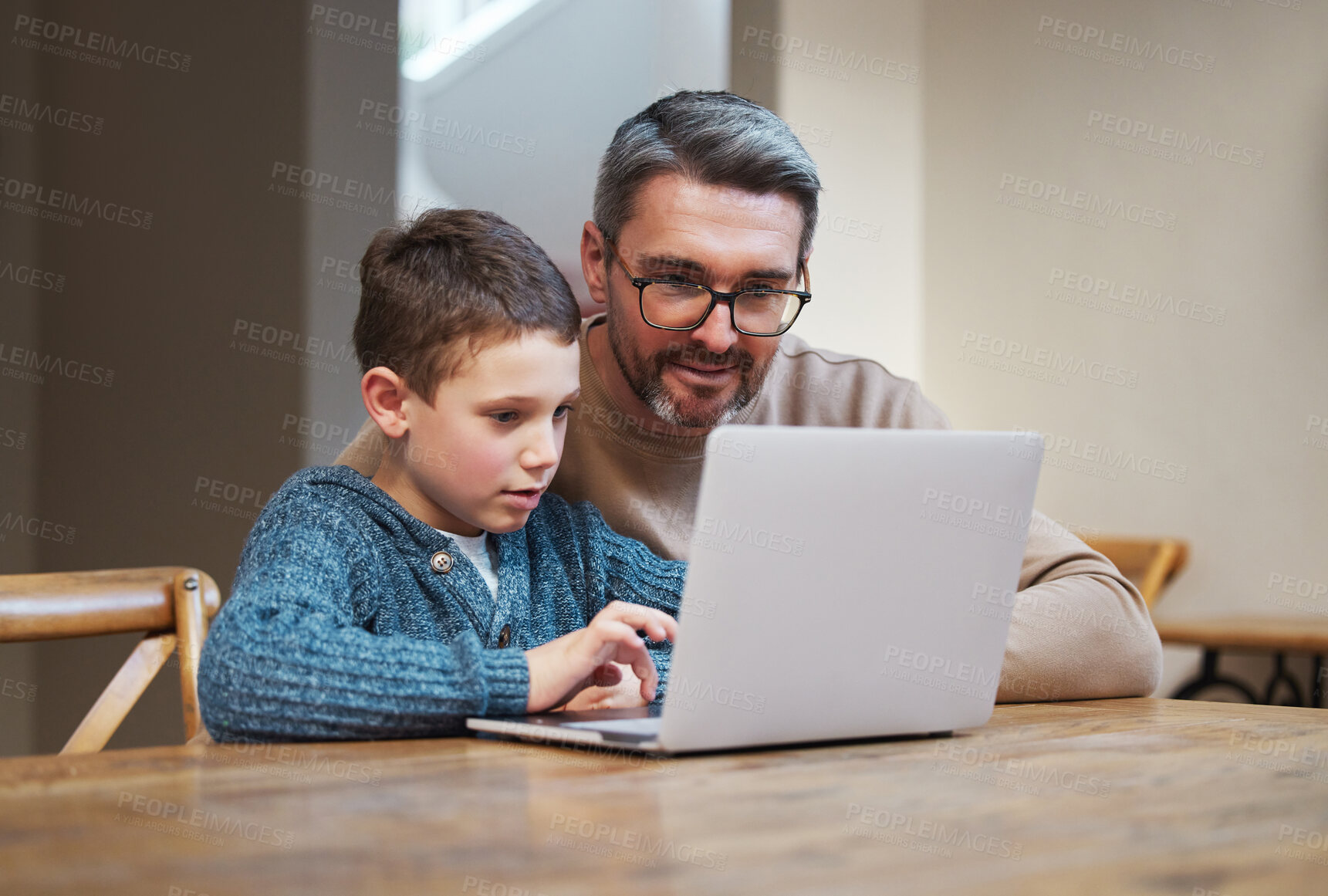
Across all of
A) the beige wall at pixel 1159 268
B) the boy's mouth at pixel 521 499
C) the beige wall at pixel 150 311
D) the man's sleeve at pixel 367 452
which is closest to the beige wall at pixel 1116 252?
the beige wall at pixel 1159 268

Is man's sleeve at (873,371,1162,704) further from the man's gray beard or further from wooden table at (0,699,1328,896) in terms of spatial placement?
the man's gray beard

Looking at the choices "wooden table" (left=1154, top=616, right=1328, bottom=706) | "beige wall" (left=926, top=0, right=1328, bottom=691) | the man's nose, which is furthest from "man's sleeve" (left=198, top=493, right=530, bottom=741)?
"beige wall" (left=926, top=0, right=1328, bottom=691)

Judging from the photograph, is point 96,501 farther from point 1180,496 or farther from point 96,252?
point 1180,496

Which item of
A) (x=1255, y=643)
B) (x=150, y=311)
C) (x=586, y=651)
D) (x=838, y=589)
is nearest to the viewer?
(x=838, y=589)

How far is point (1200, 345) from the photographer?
114 inches

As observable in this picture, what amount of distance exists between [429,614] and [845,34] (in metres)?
2.25

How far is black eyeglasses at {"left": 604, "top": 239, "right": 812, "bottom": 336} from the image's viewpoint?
4.17 feet

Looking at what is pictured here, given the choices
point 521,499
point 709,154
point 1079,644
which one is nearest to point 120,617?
point 521,499

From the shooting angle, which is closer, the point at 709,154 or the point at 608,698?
the point at 608,698

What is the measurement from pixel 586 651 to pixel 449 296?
1.25 ft

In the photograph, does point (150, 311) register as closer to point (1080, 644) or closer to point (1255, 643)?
point (1080, 644)

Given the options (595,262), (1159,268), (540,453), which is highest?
(1159,268)

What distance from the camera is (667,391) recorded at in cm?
133

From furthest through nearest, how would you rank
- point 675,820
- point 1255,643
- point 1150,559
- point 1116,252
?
point 1116,252
point 1150,559
point 1255,643
point 675,820
